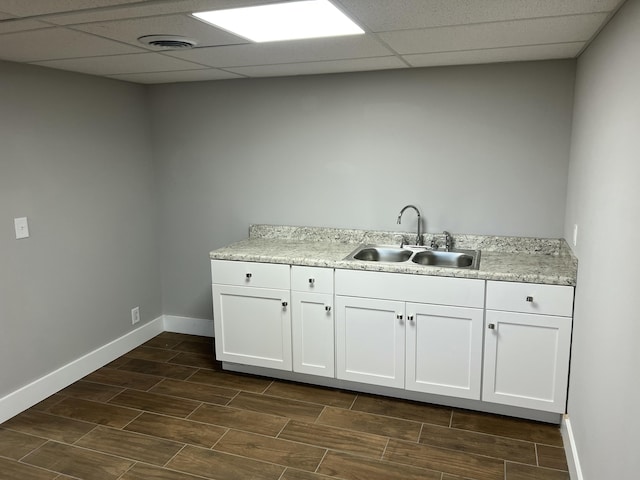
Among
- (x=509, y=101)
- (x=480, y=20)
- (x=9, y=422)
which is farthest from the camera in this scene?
(x=509, y=101)

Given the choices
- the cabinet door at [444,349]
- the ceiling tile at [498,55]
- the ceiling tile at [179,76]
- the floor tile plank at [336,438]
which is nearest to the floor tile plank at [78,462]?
the floor tile plank at [336,438]

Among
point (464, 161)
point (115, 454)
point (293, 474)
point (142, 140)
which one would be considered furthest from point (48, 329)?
point (464, 161)

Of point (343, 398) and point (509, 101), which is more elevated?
point (509, 101)

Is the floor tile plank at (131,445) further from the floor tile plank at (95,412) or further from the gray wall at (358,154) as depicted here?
the gray wall at (358,154)

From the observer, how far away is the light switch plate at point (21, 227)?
2.92m

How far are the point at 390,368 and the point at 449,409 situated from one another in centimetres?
41

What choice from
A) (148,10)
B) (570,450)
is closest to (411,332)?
(570,450)

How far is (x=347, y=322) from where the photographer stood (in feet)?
10.1

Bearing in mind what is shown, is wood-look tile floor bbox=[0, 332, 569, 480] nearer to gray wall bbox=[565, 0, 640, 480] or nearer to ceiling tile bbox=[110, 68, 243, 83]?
gray wall bbox=[565, 0, 640, 480]

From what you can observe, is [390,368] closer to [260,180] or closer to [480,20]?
[260,180]

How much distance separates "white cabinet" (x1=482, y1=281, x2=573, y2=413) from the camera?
2.65 metres

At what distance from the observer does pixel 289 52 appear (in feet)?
8.48

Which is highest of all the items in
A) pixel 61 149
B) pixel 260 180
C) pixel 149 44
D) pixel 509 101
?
pixel 149 44

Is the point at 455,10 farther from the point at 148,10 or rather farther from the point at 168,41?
the point at 168,41
